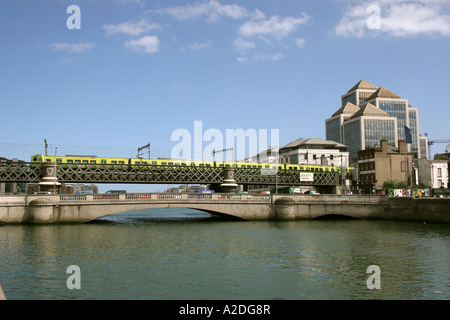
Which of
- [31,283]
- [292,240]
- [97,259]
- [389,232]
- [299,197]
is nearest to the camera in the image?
[31,283]

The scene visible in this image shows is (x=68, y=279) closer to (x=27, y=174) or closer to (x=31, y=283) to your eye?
(x=31, y=283)

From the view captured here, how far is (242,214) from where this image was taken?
208ft

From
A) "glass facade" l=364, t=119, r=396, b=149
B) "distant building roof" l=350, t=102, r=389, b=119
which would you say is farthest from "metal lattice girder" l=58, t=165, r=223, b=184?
"distant building roof" l=350, t=102, r=389, b=119

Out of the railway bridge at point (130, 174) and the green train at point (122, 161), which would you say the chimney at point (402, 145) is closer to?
the railway bridge at point (130, 174)

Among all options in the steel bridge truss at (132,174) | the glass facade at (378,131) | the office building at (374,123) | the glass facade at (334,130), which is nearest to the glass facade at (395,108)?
the office building at (374,123)

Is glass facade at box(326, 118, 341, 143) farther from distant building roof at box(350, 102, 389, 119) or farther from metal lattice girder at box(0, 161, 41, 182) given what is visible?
metal lattice girder at box(0, 161, 41, 182)

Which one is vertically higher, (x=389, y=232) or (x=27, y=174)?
(x=27, y=174)

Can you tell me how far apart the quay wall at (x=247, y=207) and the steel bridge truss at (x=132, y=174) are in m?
8.39

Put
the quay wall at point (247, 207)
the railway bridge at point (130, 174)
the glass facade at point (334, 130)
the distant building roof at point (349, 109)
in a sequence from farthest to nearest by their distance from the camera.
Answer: the distant building roof at point (349, 109) → the glass facade at point (334, 130) → the railway bridge at point (130, 174) → the quay wall at point (247, 207)

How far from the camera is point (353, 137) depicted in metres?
173

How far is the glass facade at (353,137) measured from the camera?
169 metres

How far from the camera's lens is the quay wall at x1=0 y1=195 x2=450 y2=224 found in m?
53.5
